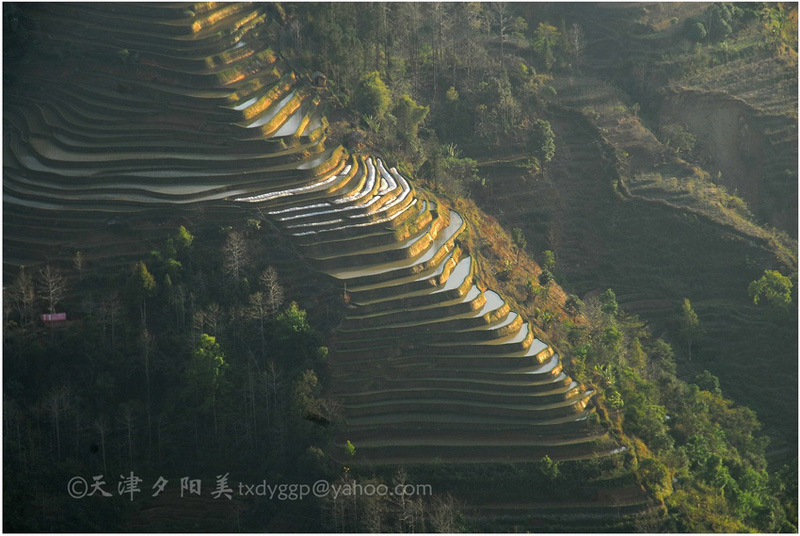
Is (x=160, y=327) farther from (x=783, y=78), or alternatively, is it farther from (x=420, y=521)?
(x=783, y=78)

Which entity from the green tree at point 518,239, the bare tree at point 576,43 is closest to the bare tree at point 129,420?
the green tree at point 518,239

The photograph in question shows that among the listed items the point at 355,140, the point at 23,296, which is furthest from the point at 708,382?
the point at 23,296

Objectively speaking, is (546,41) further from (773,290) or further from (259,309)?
(259,309)

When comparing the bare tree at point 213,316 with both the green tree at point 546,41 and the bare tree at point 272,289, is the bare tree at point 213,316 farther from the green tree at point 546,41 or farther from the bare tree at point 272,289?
the green tree at point 546,41

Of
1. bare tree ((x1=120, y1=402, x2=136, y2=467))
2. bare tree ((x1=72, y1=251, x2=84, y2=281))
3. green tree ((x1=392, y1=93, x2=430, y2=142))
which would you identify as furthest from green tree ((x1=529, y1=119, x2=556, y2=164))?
bare tree ((x1=120, y1=402, x2=136, y2=467))

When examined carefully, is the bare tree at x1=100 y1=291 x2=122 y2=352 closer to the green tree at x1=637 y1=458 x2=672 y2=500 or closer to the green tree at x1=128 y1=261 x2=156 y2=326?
the green tree at x1=128 y1=261 x2=156 y2=326
